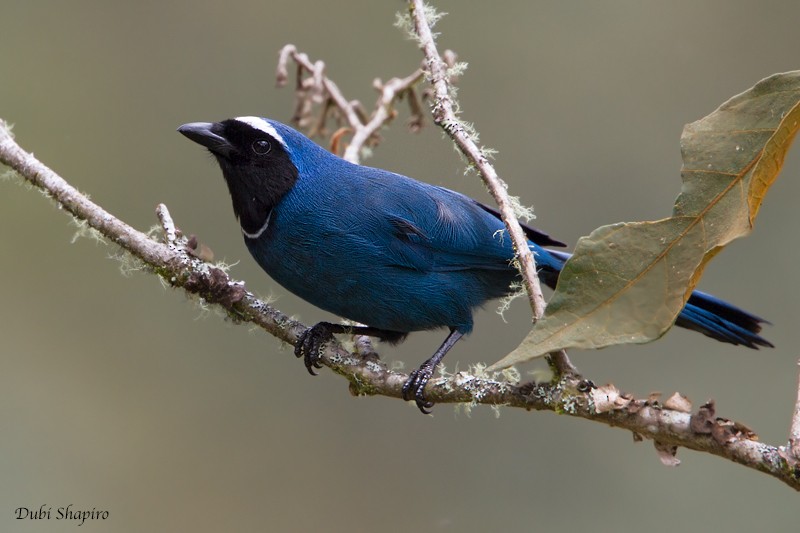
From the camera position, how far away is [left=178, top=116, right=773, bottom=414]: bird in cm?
398

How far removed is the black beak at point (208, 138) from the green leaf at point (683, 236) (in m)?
2.19

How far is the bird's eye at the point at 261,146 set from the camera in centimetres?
419

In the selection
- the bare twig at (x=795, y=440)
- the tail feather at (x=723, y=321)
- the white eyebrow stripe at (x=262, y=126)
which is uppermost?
the white eyebrow stripe at (x=262, y=126)

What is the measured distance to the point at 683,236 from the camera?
95.1 inches

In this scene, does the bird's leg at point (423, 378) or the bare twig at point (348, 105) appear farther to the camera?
the bare twig at point (348, 105)

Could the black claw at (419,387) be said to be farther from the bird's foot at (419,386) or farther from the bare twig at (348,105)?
the bare twig at (348,105)

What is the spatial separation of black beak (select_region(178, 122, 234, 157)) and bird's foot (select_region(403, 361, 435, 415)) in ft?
4.18

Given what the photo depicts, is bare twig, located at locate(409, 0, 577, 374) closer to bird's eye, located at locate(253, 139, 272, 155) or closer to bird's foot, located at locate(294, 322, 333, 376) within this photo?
bird's eye, located at locate(253, 139, 272, 155)

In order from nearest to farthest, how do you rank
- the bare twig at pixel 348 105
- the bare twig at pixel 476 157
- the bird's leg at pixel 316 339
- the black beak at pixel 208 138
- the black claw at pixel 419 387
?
the bare twig at pixel 476 157 < the black claw at pixel 419 387 < the bird's leg at pixel 316 339 < the black beak at pixel 208 138 < the bare twig at pixel 348 105

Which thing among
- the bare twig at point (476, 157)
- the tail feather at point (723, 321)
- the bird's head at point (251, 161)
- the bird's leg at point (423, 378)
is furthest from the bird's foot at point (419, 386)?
the tail feather at point (723, 321)

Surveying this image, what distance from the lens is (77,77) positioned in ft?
23.6

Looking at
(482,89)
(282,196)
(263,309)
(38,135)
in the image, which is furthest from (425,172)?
(38,135)

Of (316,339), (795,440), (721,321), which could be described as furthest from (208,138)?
(795,440)

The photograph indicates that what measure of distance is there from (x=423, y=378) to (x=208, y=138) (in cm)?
139
